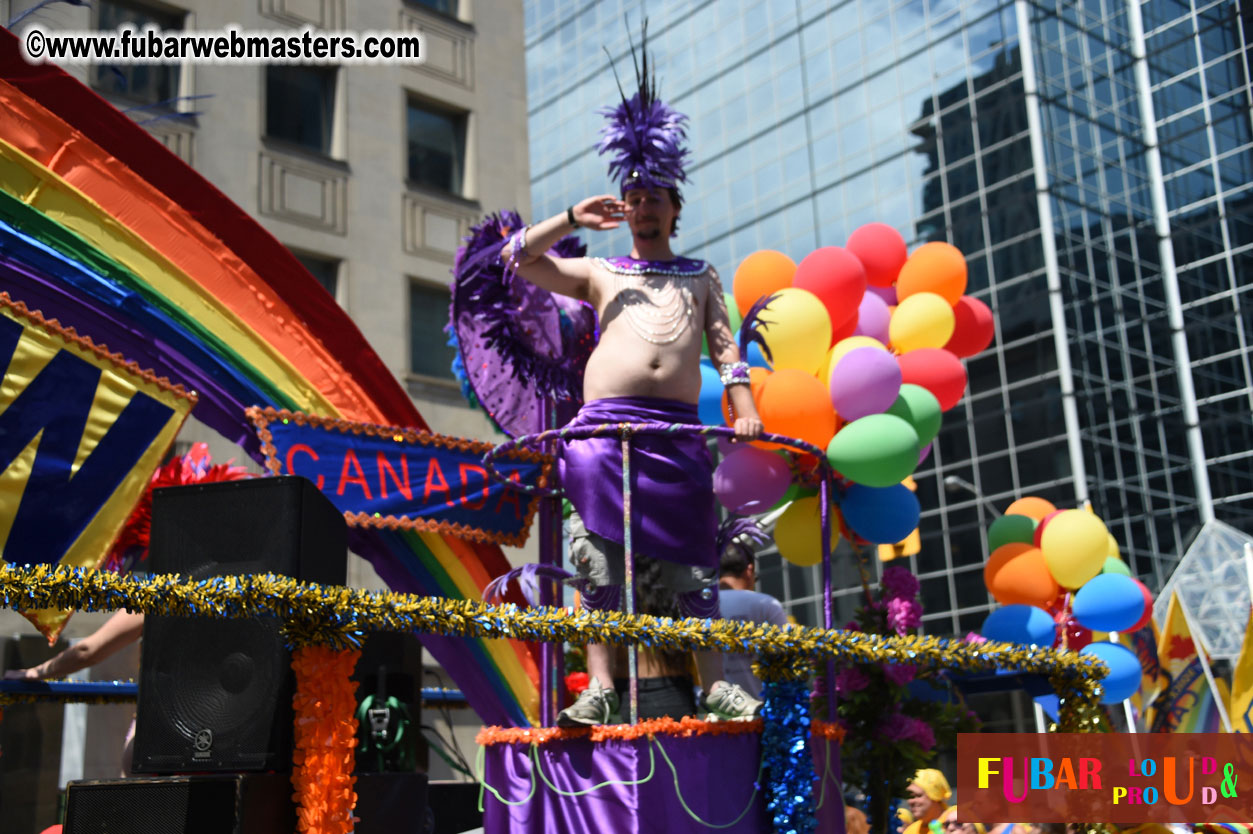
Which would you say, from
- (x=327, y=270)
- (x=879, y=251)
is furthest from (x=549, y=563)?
(x=327, y=270)

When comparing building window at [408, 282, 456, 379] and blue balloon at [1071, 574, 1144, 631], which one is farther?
building window at [408, 282, 456, 379]

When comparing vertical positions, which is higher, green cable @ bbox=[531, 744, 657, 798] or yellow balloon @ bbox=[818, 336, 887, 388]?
yellow balloon @ bbox=[818, 336, 887, 388]

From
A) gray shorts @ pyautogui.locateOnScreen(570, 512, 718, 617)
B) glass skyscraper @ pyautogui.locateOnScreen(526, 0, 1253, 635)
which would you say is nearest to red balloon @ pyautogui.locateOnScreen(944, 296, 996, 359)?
gray shorts @ pyautogui.locateOnScreen(570, 512, 718, 617)

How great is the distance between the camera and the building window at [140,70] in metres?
14.0

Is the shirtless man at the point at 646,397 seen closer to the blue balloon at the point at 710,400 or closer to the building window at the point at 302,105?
the blue balloon at the point at 710,400

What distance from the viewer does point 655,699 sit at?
16.3ft

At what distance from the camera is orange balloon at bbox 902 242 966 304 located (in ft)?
23.8

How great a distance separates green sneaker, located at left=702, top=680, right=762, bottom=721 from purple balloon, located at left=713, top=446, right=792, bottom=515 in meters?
1.27

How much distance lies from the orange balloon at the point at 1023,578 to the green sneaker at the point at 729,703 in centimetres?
330

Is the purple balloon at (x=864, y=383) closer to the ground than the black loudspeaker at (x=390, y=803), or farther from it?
farther from it

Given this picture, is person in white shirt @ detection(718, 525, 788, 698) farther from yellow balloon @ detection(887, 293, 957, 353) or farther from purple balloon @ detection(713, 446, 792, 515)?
yellow balloon @ detection(887, 293, 957, 353)

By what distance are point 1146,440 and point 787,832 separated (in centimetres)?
2425

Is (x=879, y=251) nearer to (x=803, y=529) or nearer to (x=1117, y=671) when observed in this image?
(x=803, y=529)

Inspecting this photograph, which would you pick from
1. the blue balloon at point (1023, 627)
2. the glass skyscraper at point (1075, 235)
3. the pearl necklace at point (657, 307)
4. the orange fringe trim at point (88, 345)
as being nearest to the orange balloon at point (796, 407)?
the pearl necklace at point (657, 307)
